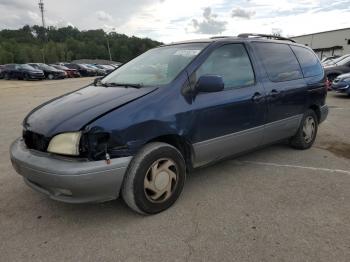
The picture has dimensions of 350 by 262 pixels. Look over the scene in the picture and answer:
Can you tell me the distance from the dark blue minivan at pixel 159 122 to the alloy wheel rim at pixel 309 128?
0.50 metres

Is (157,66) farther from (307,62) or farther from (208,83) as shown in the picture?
(307,62)

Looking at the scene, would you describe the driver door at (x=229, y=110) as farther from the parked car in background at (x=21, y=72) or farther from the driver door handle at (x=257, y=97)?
the parked car in background at (x=21, y=72)

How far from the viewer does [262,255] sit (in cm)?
261

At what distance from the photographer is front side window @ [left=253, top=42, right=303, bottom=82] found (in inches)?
173

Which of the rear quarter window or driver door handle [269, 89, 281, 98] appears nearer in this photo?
driver door handle [269, 89, 281, 98]

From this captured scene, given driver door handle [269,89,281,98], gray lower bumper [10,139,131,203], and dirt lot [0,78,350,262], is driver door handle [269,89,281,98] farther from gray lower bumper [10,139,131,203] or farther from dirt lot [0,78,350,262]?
gray lower bumper [10,139,131,203]

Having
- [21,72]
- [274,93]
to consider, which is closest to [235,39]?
[274,93]

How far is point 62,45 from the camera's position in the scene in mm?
93750

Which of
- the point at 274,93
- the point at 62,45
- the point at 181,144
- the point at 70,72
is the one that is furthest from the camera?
the point at 62,45

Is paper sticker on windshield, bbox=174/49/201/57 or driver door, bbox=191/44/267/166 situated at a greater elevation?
paper sticker on windshield, bbox=174/49/201/57

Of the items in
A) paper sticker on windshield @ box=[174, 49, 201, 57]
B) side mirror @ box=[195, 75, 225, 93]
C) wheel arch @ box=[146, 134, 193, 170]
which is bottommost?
wheel arch @ box=[146, 134, 193, 170]

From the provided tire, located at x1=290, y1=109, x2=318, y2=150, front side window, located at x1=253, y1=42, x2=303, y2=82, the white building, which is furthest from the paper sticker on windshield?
the white building

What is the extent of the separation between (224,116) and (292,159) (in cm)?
172

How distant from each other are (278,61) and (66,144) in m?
3.13
